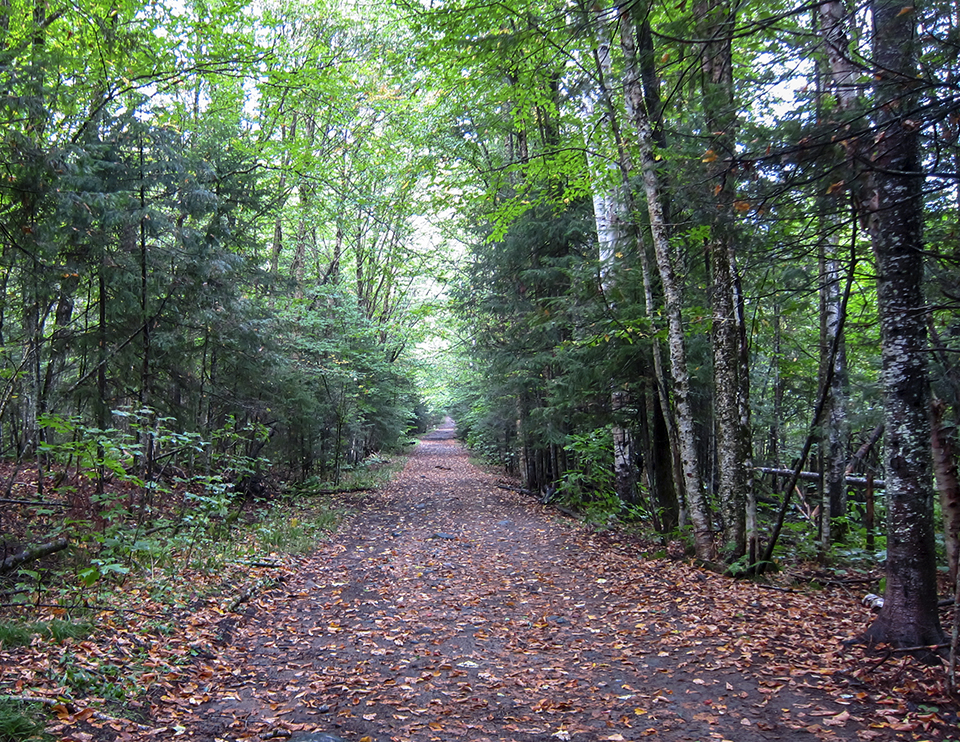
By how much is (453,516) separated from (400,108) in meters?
12.8

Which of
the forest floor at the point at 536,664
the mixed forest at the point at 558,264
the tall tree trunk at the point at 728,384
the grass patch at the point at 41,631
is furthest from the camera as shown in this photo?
the tall tree trunk at the point at 728,384

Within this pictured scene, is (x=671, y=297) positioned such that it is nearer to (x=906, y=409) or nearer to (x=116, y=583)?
(x=906, y=409)

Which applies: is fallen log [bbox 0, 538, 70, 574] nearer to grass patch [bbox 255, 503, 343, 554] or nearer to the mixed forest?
the mixed forest

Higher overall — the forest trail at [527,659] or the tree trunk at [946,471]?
the tree trunk at [946,471]

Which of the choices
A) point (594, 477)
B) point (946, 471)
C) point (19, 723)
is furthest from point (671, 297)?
point (19, 723)

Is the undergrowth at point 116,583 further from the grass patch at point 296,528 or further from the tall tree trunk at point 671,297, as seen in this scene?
the tall tree trunk at point 671,297

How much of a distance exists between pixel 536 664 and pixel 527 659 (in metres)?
0.15

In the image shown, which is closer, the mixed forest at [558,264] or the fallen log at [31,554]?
the mixed forest at [558,264]

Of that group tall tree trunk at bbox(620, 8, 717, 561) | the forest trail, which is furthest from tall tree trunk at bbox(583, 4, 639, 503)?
the forest trail

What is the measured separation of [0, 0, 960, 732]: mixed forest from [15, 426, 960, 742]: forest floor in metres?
0.85

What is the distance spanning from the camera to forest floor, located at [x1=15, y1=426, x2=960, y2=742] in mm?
3904

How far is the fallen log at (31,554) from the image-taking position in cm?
620

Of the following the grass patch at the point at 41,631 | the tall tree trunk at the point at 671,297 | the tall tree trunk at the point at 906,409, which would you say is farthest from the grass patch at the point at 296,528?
the tall tree trunk at the point at 906,409

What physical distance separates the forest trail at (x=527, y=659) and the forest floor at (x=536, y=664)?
20 millimetres
